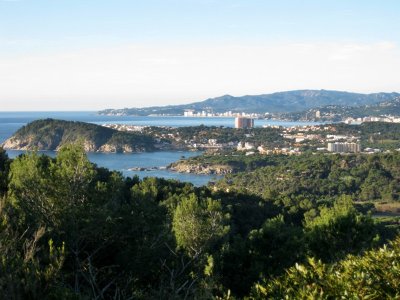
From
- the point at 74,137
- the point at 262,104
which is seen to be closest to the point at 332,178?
the point at 74,137

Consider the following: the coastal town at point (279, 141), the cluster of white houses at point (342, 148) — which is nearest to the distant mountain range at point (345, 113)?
the coastal town at point (279, 141)

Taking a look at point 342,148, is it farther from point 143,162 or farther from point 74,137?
point 74,137

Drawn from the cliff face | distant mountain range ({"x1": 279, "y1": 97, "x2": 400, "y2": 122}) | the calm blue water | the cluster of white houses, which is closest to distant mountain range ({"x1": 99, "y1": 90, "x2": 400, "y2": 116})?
distant mountain range ({"x1": 279, "y1": 97, "x2": 400, "y2": 122})

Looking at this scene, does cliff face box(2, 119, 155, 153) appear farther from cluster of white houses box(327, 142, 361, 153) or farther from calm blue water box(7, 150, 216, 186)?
cluster of white houses box(327, 142, 361, 153)

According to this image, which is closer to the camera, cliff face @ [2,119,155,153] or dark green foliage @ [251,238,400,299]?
dark green foliage @ [251,238,400,299]

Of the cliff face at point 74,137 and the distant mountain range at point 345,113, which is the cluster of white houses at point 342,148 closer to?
the cliff face at point 74,137

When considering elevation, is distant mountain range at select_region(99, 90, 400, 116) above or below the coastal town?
above
